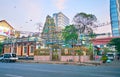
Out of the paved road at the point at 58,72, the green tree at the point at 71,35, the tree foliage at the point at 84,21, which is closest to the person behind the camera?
the paved road at the point at 58,72

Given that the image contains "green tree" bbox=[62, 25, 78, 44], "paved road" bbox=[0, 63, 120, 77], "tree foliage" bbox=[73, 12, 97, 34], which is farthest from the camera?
"green tree" bbox=[62, 25, 78, 44]

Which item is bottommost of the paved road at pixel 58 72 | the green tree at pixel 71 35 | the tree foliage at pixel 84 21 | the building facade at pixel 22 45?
the paved road at pixel 58 72

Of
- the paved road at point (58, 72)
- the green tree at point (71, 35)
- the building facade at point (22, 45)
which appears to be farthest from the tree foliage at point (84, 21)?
the paved road at point (58, 72)

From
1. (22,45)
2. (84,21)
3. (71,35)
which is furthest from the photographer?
A: (22,45)

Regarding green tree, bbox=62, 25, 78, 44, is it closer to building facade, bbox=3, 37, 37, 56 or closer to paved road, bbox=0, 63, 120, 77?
building facade, bbox=3, 37, 37, 56

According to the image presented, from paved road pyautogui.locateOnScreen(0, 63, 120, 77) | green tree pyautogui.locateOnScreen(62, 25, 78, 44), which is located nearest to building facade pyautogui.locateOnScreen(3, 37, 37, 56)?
green tree pyautogui.locateOnScreen(62, 25, 78, 44)

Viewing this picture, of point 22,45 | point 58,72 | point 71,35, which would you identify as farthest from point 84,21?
point 58,72

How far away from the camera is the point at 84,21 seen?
176 ft

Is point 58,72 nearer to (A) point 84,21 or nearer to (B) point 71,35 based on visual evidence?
(A) point 84,21

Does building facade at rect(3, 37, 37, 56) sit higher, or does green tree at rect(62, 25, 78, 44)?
green tree at rect(62, 25, 78, 44)

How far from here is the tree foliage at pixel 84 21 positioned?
53312 mm

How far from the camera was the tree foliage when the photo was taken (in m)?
53.3

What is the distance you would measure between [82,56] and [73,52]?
2138 millimetres

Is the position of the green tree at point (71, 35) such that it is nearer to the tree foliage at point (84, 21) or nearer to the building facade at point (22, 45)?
the tree foliage at point (84, 21)
